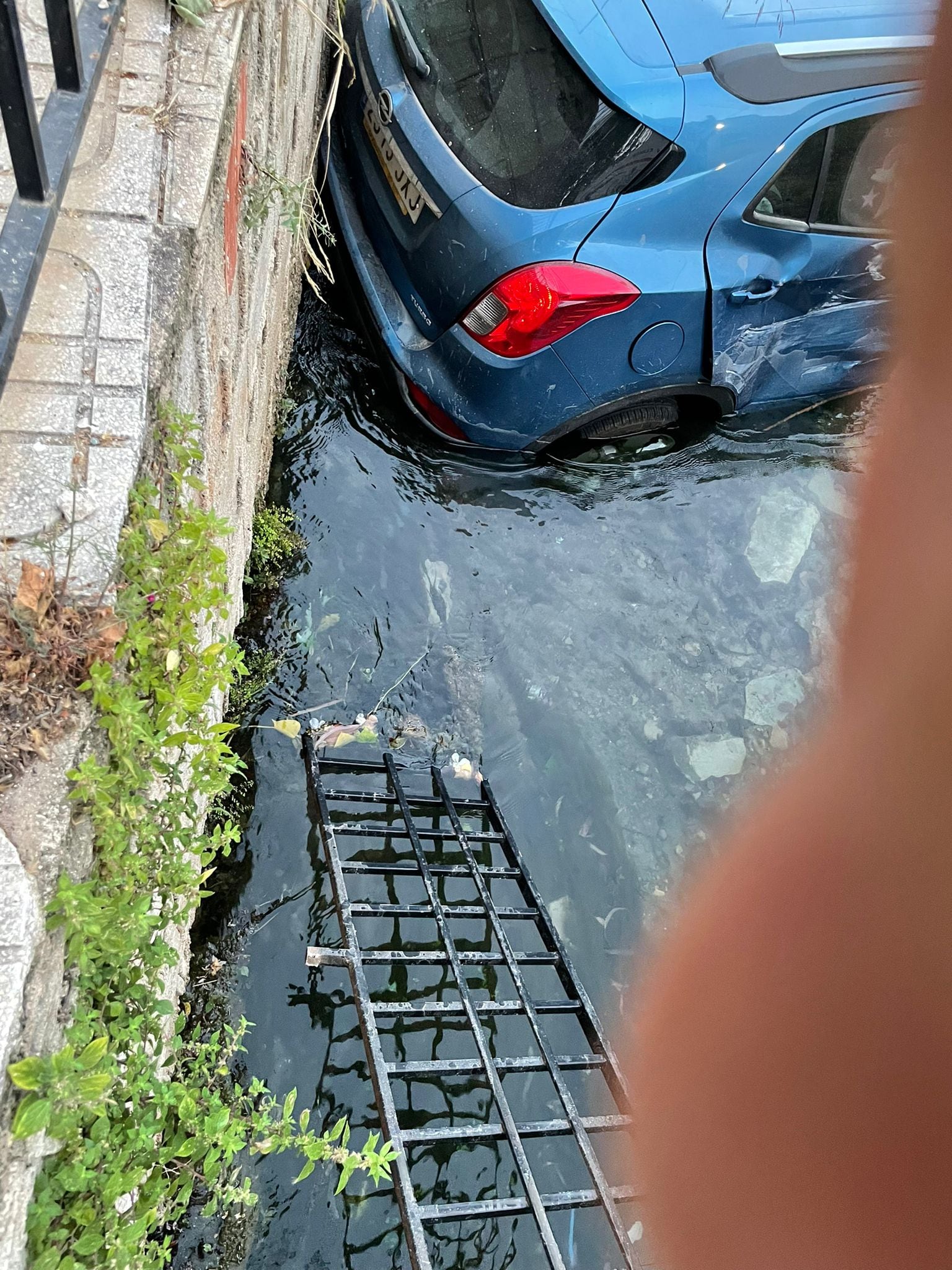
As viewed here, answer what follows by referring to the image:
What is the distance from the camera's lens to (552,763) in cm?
324

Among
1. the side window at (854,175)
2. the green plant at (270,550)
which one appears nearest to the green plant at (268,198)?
the green plant at (270,550)

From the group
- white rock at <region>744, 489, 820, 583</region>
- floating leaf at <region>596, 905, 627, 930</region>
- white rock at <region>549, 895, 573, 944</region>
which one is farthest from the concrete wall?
white rock at <region>744, 489, 820, 583</region>

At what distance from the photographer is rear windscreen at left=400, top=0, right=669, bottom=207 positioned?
297 cm

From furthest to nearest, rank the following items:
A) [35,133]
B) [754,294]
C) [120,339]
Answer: [754,294] < [120,339] < [35,133]

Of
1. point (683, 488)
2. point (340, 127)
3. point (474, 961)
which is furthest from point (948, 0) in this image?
point (340, 127)

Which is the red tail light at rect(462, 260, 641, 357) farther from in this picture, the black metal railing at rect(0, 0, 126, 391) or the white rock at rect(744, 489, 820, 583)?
the black metal railing at rect(0, 0, 126, 391)

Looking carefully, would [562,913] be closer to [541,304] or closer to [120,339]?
[541,304]

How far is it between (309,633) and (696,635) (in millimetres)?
1643

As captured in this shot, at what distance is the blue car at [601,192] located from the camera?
297cm

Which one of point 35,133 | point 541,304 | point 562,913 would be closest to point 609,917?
point 562,913

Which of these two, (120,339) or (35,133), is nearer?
(35,133)

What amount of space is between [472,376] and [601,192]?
781mm

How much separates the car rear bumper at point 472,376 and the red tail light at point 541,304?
6cm

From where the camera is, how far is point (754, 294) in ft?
11.1
